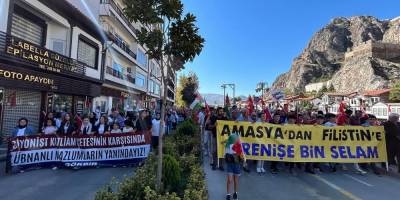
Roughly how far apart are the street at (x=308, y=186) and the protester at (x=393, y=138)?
0.84 meters

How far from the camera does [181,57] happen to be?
5449 millimetres

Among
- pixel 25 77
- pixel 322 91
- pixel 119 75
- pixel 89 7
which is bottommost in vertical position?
pixel 25 77

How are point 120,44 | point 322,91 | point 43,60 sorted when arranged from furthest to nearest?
1. point 322,91
2. point 120,44
3. point 43,60

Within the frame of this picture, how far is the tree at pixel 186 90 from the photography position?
2719 inches

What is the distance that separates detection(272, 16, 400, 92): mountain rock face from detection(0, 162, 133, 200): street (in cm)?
10325

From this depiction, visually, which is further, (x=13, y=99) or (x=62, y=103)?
(x=62, y=103)

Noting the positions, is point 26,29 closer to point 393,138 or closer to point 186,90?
point 393,138

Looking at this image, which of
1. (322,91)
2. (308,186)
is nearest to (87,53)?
(308,186)

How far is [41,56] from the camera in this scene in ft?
51.7

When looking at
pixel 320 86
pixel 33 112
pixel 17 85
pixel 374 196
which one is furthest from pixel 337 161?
pixel 320 86

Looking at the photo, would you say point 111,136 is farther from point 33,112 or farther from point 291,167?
point 33,112

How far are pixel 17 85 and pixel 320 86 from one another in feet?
449

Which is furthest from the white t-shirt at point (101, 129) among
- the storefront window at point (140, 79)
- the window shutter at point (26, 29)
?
the storefront window at point (140, 79)

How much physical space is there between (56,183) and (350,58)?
148m
